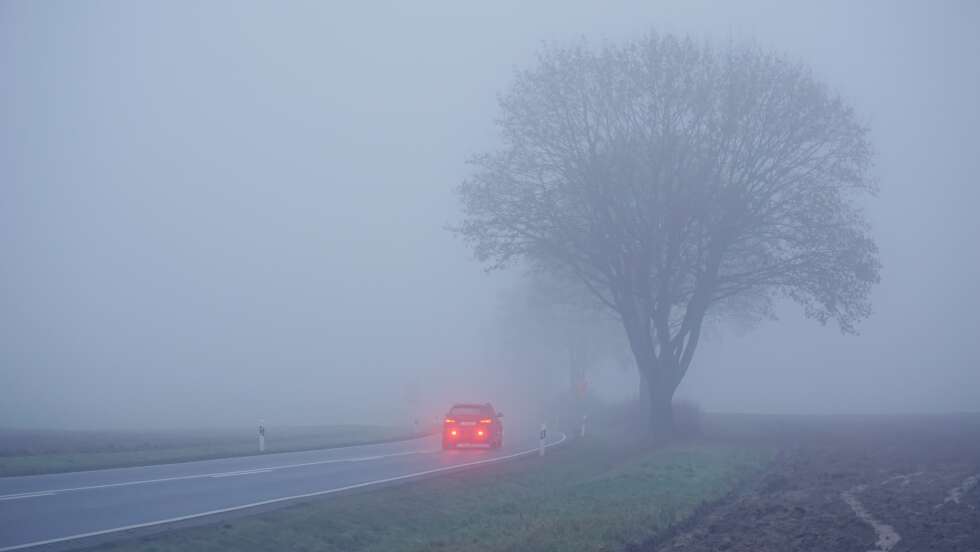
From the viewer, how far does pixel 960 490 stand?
1620 centimetres

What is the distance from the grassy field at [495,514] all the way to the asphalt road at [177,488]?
3.74 ft

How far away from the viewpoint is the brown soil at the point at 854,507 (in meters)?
11.9

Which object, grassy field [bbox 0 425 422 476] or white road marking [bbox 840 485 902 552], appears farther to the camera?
grassy field [bbox 0 425 422 476]

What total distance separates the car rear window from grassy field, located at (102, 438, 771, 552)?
8566 mm

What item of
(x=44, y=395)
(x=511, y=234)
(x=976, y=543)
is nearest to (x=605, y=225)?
(x=511, y=234)

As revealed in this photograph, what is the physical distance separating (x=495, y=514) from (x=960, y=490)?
26.1 feet

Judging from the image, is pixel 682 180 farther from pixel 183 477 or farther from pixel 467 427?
pixel 183 477

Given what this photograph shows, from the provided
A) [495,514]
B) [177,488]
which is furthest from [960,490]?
[177,488]

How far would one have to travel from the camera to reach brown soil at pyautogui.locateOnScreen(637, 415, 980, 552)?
470 inches

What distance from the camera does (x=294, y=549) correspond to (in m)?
13.4

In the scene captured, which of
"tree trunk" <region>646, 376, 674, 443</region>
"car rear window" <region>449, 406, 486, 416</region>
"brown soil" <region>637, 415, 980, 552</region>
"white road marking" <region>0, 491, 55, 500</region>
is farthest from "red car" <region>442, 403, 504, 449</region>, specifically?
"white road marking" <region>0, 491, 55, 500</region>

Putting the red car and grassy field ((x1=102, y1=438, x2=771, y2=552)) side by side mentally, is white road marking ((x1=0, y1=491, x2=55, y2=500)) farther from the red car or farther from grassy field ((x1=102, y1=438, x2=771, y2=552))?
the red car

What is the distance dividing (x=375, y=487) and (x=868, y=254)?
23544 mm

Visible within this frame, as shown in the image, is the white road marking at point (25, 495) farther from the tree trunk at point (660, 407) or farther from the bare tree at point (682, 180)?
the tree trunk at point (660, 407)
